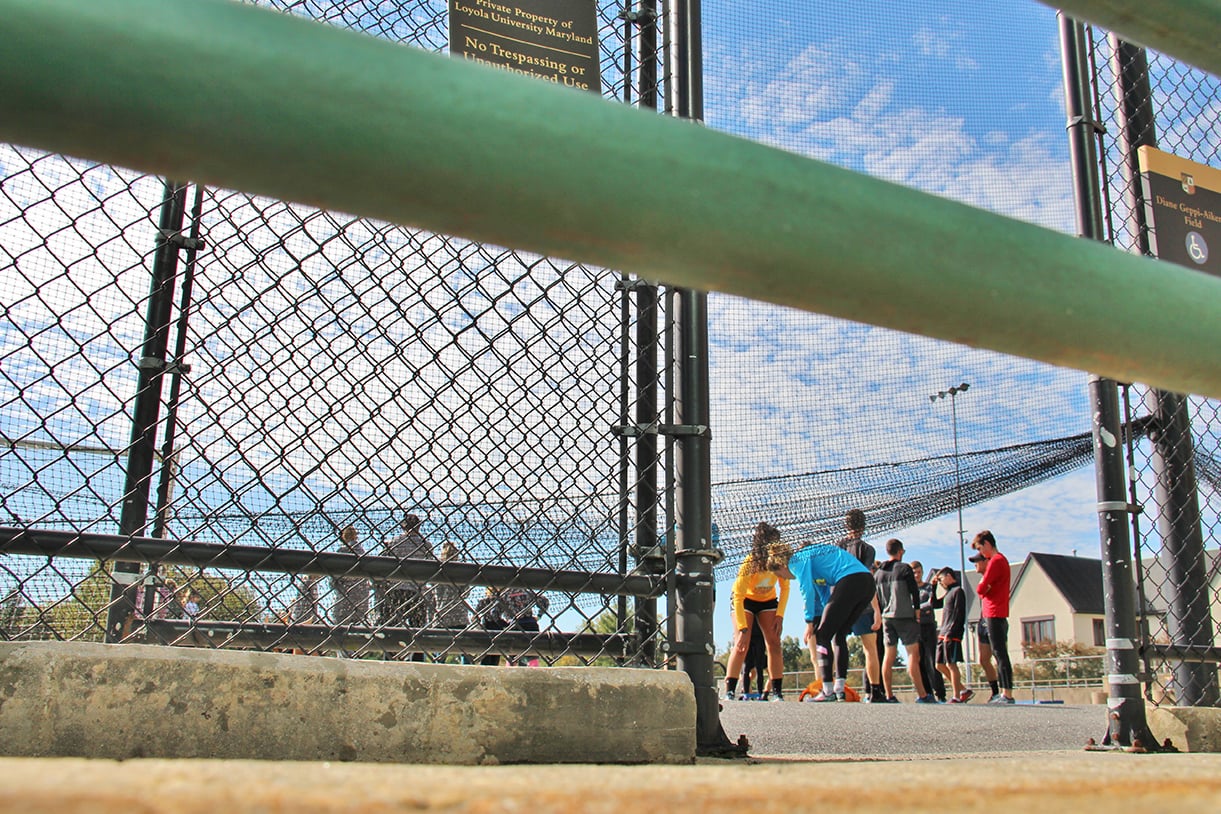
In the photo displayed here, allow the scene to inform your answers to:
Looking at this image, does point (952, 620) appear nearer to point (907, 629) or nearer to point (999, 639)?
point (999, 639)

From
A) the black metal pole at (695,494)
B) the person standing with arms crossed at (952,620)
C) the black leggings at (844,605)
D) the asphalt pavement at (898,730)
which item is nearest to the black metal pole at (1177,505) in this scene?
the asphalt pavement at (898,730)

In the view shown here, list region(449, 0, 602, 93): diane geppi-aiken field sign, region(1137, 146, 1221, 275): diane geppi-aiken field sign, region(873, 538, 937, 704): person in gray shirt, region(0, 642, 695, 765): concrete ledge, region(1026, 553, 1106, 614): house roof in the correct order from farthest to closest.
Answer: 1. region(1026, 553, 1106, 614): house roof
2. region(873, 538, 937, 704): person in gray shirt
3. region(1137, 146, 1221, 275): diane geppi-aiken field sign
4. region(449, 0, 602, 93): diane geppi-aiken field sign
5. region(0, 642, 695, 765): concrete ledge

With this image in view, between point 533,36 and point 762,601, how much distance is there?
5.97 meters

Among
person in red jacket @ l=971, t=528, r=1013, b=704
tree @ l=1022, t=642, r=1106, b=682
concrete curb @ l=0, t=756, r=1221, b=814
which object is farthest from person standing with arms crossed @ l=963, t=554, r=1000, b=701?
tree @ l=1022, t=642, r=1106, b=682

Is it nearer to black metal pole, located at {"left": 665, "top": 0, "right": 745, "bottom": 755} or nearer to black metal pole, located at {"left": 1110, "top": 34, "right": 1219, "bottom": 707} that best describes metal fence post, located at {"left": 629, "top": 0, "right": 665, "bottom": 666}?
black metal pole, located at {"left": 665, "top": 0, "right": 745, "bottom": 755}

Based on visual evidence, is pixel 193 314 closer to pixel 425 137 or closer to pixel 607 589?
pixel 607 589

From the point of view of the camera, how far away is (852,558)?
7953mm

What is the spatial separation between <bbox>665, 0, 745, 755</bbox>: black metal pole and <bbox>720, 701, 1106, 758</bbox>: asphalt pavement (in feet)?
2.13

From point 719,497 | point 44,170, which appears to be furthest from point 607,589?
point 719,497

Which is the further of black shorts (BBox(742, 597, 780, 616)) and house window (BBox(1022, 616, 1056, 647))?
house window (BBox(1022, 616, 1056, 647))

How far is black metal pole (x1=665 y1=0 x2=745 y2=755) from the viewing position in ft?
8.90

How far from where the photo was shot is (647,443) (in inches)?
114

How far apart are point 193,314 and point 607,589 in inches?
58.4

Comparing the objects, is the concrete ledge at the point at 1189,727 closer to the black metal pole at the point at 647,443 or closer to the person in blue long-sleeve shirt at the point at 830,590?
the black metal pole at the point at 647,443
